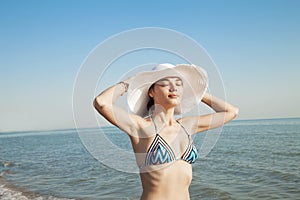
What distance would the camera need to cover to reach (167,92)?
2562mm

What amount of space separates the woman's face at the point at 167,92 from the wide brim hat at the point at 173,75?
0.04 metres

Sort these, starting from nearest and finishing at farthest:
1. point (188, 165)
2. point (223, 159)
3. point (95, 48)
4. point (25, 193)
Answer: point (95, 48) < point (188, 165) < point (25, 193) < point (223, 159)

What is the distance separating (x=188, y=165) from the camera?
267 cm

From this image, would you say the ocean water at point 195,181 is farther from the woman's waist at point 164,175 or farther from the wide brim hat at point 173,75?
the woman's waist at point 164,175

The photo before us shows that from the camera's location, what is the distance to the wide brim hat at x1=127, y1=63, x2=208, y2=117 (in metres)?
2.54

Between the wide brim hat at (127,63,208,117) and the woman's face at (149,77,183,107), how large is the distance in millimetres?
40

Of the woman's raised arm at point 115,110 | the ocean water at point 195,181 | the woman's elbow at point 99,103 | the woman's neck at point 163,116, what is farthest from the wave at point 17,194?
the woman's elbow at point 99,103

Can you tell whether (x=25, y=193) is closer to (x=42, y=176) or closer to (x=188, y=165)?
(x=42, y=176)

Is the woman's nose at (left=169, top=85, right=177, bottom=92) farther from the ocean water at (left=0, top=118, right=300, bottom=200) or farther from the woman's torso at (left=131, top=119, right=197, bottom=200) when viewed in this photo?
the ocean water at (left=0, top=118, right=300, bottom=200)

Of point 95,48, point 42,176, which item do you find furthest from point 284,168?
point 95,48

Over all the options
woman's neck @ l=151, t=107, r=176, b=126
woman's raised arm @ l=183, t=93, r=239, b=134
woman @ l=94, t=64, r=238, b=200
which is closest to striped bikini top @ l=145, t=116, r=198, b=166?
woman @ l=94, t=64, r=238, b=200

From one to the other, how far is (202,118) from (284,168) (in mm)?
12190

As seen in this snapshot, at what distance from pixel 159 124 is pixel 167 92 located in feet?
0.88

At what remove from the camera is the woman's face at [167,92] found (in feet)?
8.41
